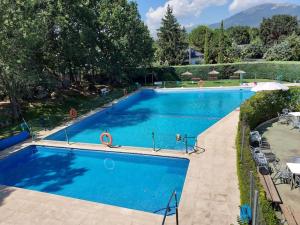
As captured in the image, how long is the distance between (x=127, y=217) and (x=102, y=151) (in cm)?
705

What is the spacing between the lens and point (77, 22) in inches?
1157

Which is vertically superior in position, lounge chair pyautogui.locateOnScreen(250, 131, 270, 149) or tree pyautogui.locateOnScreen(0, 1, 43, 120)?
tree pyautogui.locateOnScreen(0, 1, 43, 120)

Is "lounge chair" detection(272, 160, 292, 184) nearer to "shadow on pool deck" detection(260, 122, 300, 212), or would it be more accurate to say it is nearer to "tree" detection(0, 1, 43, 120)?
"shadow on pool deck" detection(260, 122, 300, 212)

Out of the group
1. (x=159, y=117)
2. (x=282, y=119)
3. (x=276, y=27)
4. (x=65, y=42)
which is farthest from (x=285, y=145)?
(x=276, y=27)

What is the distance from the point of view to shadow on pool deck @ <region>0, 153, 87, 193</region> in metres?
14.2

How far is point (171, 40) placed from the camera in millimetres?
54406

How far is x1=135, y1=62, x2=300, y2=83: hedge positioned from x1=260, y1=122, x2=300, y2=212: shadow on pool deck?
20151mm

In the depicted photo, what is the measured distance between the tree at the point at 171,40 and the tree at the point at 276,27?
114 feet

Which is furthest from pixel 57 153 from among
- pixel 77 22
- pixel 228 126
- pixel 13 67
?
pixel 77 22

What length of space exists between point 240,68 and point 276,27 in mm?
45649

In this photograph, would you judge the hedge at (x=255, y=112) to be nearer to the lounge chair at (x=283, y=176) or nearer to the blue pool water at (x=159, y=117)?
the lounge chair at (x=283, y=176)

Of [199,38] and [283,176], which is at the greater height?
[199,38]

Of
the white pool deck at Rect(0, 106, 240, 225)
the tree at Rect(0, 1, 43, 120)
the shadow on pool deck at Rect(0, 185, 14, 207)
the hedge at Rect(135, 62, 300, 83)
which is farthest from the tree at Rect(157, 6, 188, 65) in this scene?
the shadow on pool deck at Rect(0, 185, 14, 207)

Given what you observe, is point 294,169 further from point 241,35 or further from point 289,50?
point 241,35
